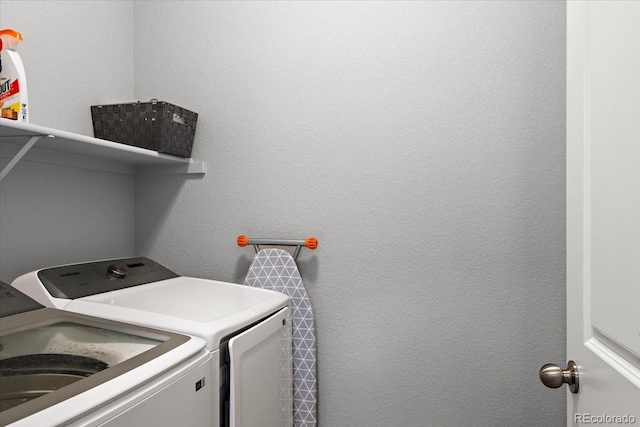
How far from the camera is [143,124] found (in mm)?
1556

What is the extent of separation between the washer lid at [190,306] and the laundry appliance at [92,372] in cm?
4

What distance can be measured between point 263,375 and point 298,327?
33cm

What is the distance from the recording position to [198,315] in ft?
3.65

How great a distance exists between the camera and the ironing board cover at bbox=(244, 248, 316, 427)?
1555 mm

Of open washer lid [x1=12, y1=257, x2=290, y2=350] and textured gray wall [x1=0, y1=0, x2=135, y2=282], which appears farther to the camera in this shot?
textured gray wall [x1=0, y1=0, x2=135, y2=282]

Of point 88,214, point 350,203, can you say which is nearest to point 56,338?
point 88,214

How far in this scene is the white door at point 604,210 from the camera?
623 millimetres

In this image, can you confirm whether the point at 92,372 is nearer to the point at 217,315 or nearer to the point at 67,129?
the point at 217,315

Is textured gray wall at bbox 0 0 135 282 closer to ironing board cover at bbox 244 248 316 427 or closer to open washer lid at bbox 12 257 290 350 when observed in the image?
open washer lid at bbox 12 257 290 350

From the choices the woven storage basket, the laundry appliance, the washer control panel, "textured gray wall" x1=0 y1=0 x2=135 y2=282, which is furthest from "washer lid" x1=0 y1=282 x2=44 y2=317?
the woven storage basket

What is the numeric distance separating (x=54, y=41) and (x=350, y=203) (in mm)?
1272

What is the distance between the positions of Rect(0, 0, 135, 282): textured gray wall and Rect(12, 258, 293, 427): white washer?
192 mm

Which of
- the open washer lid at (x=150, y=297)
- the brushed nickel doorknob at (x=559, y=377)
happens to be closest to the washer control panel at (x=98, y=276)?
the open washer lid at (x=150, y=297)

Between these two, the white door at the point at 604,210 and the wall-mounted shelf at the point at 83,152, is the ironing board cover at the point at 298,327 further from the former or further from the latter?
the white door at the point at 604,210
